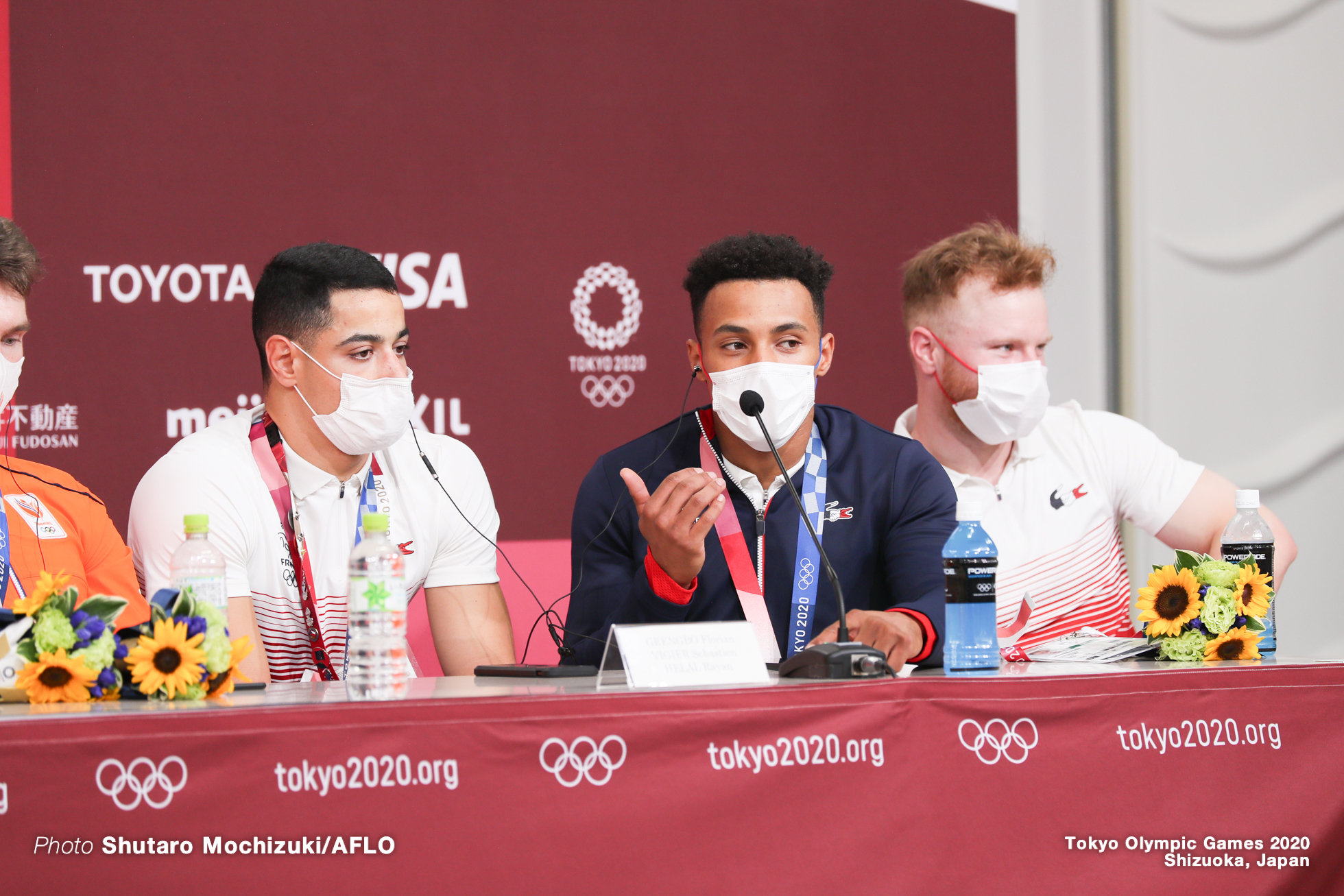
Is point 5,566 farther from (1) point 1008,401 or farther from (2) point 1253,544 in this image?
(2) point 1253,544

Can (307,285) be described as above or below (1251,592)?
above

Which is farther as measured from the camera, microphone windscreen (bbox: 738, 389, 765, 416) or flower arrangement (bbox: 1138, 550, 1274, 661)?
microphone windscreen (bbox: 738, 389, 765, 416)

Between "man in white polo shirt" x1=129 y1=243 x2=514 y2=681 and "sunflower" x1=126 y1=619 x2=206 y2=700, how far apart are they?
0.70 meters

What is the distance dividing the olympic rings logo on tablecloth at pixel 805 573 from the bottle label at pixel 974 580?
0.41m

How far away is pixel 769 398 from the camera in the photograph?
2.11 meters

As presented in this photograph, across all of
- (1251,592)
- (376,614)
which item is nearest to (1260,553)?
(1251,592)

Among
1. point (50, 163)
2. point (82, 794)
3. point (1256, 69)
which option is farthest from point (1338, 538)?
point (50, 163)

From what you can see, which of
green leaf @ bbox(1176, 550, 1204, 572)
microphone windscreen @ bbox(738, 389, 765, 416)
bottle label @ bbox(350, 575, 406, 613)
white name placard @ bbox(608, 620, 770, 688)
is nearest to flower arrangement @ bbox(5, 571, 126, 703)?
bottle label @ bbox(350, 575, 406, 613)

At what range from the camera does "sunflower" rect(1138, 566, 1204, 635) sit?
70.2 inches

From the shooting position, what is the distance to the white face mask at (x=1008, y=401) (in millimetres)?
2572

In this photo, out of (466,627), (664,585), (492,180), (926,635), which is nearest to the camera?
(926,635)

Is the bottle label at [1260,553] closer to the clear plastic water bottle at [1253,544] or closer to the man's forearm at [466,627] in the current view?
the clear plastic water bottle at [1253,544]

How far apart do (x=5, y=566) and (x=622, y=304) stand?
1706 mm

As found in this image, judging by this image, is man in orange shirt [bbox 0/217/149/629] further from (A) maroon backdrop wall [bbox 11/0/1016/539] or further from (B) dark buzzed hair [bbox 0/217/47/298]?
Result: (A) maroon backdrop wall [bbox 11/0/1016/539]
